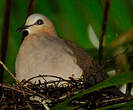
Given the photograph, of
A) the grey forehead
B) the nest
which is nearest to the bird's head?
the grey forehead

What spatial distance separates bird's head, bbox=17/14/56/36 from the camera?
3.23 meters

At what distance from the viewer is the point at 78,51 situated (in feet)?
10.1

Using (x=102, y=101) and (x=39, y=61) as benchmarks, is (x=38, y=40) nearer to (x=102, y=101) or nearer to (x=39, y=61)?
(x=39, y=61)

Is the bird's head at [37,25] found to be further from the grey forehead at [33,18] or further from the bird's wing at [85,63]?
the bird's wing at [85,63]

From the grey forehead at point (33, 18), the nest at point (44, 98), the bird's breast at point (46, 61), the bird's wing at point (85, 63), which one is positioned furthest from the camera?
the grey forehead at point (33, 18)

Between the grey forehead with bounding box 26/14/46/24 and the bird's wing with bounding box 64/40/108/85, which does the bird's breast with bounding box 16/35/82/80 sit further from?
the grey forehead with bounding box 26/14/46/24

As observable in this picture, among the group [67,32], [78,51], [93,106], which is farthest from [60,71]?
[67,32]

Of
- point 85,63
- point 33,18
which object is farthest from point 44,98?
point 33,18

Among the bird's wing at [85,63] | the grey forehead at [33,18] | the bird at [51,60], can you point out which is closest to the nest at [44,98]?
the bird at [51,60]

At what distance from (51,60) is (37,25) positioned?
1.98ft

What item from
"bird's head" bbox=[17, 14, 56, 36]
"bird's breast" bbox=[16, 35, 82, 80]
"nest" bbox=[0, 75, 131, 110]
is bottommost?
"nest" bbox=[0, 75, 131, 110]

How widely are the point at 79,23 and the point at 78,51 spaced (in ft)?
2.58

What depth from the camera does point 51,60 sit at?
2805 millimetres

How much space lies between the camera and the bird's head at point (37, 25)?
10.6 feet
